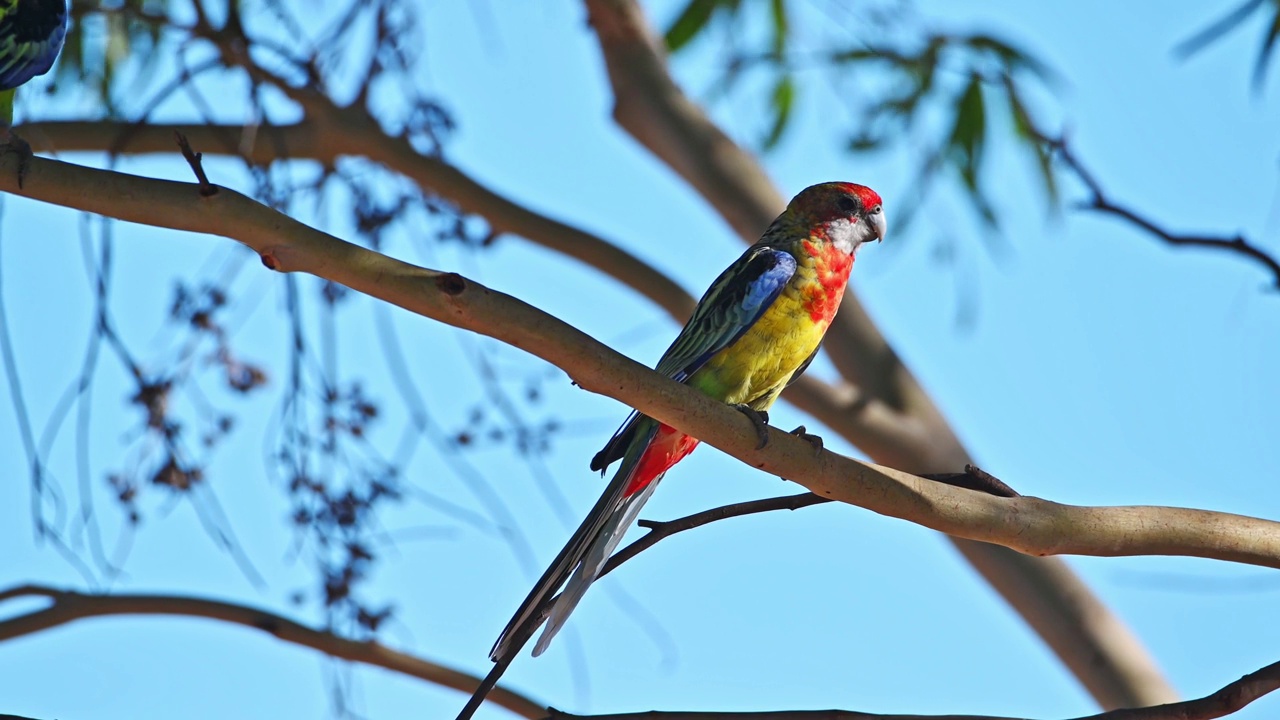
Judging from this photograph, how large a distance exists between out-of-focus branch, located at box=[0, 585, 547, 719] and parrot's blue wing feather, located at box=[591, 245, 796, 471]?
0.61 m

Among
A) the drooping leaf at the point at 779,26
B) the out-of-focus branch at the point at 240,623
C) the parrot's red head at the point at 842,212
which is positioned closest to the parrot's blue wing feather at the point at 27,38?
the out-of-focus branch at the point at 240,623

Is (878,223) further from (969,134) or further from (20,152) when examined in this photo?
(20,152)

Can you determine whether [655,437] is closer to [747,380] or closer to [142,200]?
[747,380]

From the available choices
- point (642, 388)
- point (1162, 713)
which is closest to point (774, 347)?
point (642, 388)

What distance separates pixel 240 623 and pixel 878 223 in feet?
6.12

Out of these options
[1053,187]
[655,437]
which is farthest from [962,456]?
[655,437]

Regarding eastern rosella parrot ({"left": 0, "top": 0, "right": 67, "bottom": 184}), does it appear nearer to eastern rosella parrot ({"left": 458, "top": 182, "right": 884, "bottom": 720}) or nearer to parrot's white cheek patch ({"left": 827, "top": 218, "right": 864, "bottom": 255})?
eastern rosella parrot ({"left": 458, "top": 182, "right": 884, "bottom": 720})

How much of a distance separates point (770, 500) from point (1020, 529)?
0.41 metres

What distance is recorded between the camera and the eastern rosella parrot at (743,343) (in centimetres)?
238

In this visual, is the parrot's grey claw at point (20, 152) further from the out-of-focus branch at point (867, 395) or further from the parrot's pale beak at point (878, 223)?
the out-of-focus branch at point (867, 395)

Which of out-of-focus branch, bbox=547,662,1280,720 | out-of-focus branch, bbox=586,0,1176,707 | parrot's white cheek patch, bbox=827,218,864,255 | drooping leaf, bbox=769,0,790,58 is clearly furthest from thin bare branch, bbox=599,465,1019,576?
drooping leaf, bbox=769,0,790,58

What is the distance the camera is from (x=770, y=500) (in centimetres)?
213

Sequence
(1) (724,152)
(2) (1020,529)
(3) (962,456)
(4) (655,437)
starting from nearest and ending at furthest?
(2) (1020,529) → (4) (655,437) → (3) (962,456) → (1) (724,152)

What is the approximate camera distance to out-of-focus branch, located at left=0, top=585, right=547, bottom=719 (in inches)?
108
